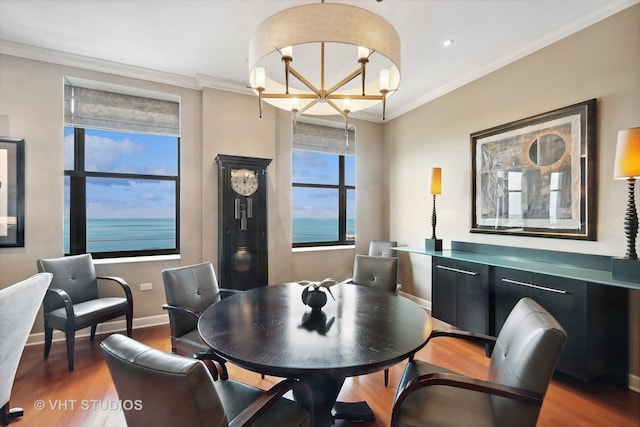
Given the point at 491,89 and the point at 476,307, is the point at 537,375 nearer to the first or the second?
the point at 476,307

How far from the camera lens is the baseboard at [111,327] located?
9.45ft

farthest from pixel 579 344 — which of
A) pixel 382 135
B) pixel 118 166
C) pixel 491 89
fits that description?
pixel 118 166

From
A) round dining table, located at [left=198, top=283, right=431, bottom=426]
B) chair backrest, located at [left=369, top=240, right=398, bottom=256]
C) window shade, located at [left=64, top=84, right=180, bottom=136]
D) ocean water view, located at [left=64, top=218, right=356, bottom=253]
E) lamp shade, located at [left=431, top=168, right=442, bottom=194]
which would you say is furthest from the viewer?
chair backrest, located at [left=369, top=240, right=398, bottom=256]

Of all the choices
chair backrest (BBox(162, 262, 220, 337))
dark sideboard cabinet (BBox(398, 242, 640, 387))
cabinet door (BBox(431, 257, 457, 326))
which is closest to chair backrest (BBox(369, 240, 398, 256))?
cabinet door (BBox(431, 257, 457, 326))

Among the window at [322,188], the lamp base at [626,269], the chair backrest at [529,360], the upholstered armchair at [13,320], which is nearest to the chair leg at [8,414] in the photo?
the upholstered armchair at [13,320]

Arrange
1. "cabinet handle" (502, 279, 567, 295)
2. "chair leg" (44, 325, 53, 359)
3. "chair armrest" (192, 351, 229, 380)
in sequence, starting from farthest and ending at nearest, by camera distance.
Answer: "chair leg" (44, 325, 53, 359) < "cabinet handle" (502, 279, 567, 295) < "chair armrest" (192, 351, 229, 380)

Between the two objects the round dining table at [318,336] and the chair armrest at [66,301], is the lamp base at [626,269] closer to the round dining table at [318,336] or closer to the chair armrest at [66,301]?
the round dining table at [318,336]

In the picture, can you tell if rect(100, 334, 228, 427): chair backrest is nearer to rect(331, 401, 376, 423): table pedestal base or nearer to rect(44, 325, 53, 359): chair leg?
rect(331, 401, 376, 423): table pedestal base

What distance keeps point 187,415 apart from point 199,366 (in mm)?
142

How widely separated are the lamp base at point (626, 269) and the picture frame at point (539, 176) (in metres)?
0.38

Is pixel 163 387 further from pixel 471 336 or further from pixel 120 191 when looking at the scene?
pixel 120 191

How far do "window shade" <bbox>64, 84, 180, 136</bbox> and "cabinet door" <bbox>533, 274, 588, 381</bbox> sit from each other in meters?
4.05

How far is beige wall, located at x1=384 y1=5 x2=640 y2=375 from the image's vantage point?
7.13 feet

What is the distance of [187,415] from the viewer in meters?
0.88
